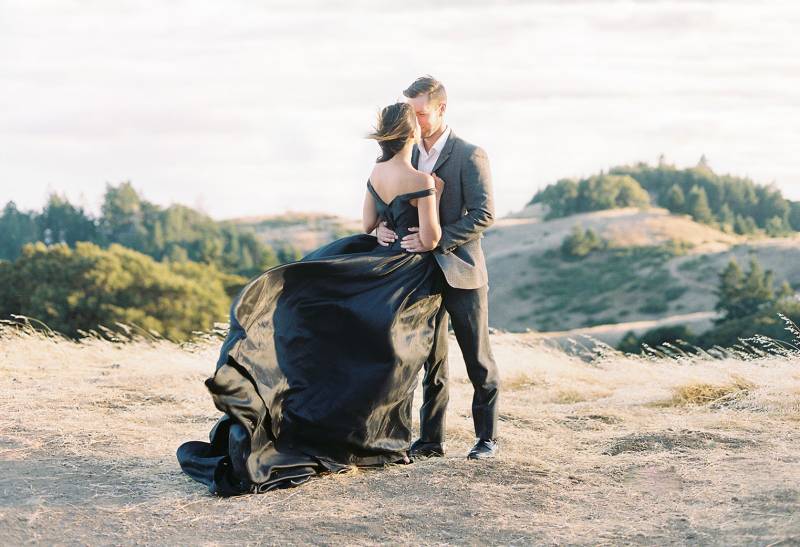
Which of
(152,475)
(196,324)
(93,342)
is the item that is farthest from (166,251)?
(152,475)

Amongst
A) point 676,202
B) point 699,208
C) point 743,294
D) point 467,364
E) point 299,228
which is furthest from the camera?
point 299,228

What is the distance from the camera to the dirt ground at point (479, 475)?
4.87 meters

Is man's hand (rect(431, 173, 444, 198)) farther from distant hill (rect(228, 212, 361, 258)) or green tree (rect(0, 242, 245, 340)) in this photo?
distant hill (rect(228, 212, 361, 258))

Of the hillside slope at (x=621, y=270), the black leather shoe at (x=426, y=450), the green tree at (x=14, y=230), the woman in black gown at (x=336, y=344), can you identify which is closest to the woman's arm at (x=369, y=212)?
the woman in black gown at (x=336, y=344)

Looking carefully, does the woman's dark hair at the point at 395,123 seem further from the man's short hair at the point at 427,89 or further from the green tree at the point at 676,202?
the green tree at the point at 676,202

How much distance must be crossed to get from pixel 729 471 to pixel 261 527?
276cm

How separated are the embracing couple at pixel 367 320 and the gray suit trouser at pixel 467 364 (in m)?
0.01

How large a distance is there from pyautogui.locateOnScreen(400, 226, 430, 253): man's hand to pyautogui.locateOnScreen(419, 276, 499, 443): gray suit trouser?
11.5 inches

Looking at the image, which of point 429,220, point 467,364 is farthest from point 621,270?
point 429,220

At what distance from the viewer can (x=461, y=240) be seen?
5.68m

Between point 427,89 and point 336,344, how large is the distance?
5.09 feet

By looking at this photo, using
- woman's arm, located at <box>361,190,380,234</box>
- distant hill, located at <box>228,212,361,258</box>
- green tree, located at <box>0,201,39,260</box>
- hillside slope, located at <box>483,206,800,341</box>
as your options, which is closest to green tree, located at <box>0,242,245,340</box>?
woman's arm, located at <box>361,190,380,234</box>

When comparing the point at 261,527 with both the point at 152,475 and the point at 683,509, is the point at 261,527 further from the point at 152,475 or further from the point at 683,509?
the point at 683,509

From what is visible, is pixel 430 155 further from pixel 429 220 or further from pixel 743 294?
pixel 743 294
